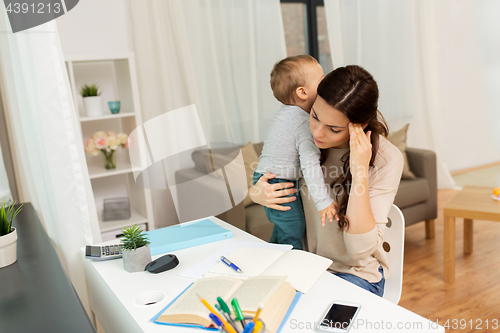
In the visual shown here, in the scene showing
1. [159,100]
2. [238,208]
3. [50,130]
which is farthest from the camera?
[159,100]

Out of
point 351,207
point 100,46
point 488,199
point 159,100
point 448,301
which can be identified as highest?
point 100,46

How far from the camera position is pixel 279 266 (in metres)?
1.05

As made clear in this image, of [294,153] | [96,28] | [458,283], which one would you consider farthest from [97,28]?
[458,283]

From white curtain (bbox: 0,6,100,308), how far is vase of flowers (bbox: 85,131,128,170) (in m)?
0.87

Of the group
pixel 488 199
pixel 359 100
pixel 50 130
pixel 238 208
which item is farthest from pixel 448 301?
pixel 50 130

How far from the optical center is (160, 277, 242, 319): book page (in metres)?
0.82

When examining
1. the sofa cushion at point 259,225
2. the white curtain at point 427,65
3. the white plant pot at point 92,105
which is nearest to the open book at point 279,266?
the sofa cushion at point 259,225

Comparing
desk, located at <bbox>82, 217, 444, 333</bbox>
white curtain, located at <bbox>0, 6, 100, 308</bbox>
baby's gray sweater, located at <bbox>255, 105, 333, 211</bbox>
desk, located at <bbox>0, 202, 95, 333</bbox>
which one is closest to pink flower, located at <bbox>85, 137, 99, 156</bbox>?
white curtain, located at <bbox>0, 6, 100, 308</bbox>

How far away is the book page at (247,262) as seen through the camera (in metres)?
1.04

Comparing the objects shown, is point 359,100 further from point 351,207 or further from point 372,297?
point 372,297

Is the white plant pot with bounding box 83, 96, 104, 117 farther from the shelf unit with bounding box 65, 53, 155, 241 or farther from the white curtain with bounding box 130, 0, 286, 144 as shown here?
the white curtain with bounding box 130, 0, 286, 144

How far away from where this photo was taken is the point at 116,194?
2803 millimetres

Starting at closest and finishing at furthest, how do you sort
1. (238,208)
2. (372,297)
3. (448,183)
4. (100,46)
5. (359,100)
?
(372,297) < (359,100) < (238,208) < (100,46) < (448,183)

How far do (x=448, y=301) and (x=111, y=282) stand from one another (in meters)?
1.70
